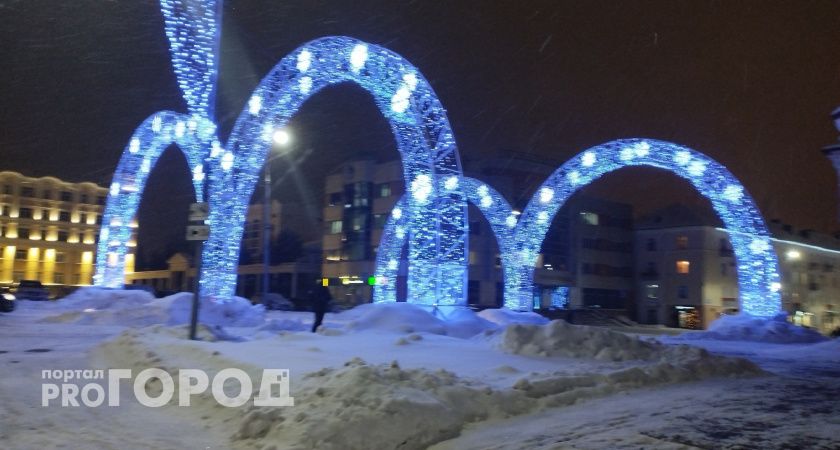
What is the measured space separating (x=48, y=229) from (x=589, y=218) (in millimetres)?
67120

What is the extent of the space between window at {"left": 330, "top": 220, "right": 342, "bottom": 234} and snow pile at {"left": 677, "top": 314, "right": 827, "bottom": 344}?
45.9 m

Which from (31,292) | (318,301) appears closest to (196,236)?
(318,301)

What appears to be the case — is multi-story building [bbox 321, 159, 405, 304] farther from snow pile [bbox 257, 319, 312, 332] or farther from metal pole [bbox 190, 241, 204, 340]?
metal pole [bbox 190, 241, 204, 340]

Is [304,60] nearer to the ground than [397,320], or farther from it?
farther from it

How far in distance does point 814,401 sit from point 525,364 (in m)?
4.39

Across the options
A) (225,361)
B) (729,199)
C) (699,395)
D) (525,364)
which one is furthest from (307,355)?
(729,199)

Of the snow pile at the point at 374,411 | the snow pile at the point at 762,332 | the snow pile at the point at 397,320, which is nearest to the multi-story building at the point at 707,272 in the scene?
the snow pile at the point at 762,332

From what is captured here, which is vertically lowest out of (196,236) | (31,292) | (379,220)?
(31,292)

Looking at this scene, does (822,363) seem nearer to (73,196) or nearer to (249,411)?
(249,411)

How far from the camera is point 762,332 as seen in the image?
26.2 metres

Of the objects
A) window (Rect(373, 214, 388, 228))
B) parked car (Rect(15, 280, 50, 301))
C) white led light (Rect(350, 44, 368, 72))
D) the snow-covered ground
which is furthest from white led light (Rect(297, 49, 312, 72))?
window (Rect(373, 214, 388, 228))

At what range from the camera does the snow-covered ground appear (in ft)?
23.0

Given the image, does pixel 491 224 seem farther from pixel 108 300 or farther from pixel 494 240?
pixel 494 240

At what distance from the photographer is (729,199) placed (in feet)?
95.1
